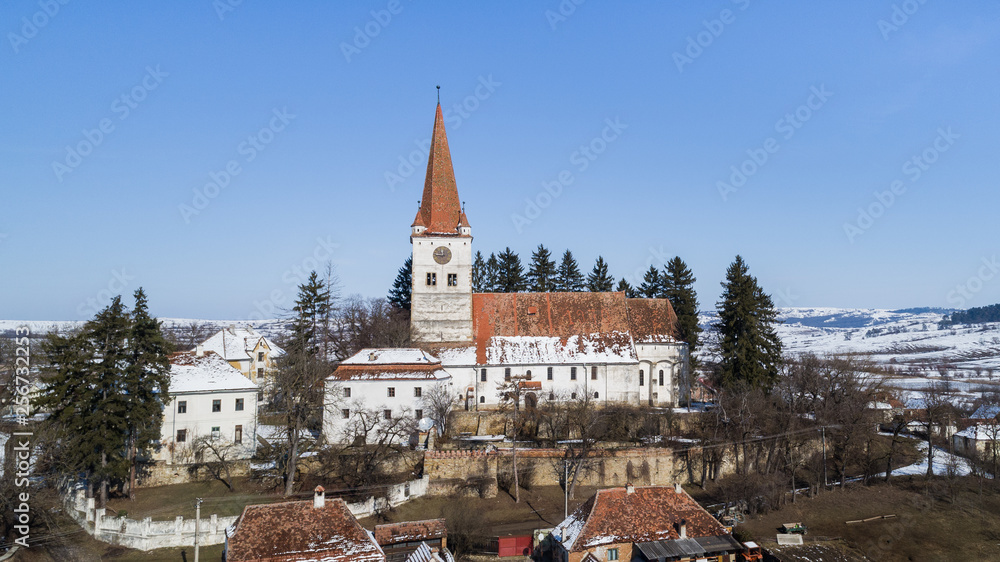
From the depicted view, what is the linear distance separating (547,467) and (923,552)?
2180cm

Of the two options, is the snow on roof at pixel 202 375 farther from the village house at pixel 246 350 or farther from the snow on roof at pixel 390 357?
the village house at pixel 246 350

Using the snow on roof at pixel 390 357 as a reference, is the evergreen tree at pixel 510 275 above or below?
above

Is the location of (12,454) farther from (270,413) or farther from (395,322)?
(395,322)

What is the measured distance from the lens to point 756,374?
164ft

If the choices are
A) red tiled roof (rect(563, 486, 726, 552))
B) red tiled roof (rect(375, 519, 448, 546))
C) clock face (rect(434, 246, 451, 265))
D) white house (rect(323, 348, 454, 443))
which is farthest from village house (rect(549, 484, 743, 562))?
clock face (rect(434, 246, 451, 265))

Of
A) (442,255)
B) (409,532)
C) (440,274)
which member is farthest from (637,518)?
(442,255)

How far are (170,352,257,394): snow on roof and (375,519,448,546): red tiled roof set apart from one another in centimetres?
1748

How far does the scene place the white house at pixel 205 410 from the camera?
131ft

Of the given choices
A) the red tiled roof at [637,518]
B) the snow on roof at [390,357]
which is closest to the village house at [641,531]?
the red tiled roof at [637,518]

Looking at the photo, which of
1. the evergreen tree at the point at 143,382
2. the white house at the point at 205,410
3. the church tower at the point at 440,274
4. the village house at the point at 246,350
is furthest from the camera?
the village house at the point at 246,350

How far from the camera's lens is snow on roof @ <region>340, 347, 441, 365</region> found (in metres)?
47.3

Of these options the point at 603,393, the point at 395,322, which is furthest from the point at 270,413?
the point at 603,393

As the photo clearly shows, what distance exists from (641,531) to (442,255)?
1212 inches

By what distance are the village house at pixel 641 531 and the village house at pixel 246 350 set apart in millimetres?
38061
